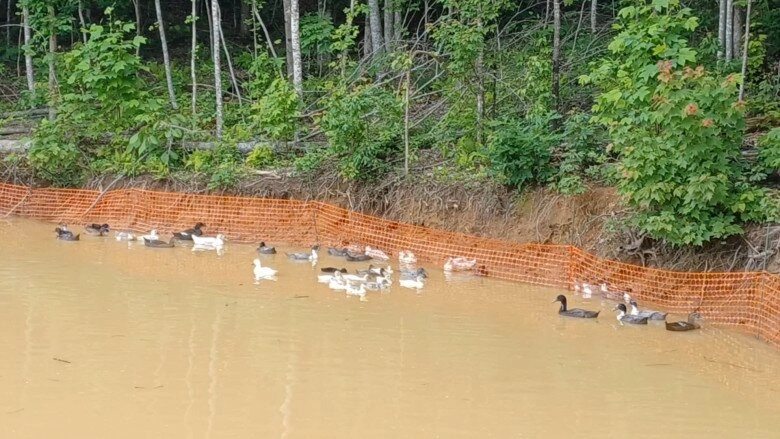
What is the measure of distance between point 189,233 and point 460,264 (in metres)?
5.00

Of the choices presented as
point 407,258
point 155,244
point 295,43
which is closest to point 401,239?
point 407,258

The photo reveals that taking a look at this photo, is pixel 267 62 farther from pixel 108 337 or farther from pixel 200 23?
pixel 108 337

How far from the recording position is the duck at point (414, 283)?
12562mm

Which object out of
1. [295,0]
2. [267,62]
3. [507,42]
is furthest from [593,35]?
[267,62]

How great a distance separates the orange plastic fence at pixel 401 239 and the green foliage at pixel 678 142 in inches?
29.5

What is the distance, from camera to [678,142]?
11.2 m

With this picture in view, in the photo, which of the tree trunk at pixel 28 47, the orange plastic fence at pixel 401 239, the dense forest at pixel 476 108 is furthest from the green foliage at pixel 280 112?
the tree trunk at pixel 28 47

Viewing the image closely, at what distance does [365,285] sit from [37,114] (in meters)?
12.8

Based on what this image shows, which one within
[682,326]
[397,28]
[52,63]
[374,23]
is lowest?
[682,326]

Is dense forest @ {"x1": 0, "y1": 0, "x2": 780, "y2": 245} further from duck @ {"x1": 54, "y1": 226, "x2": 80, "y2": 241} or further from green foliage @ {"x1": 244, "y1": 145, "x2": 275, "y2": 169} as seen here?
duck @ {"x1": 54, "y1": 226, "x2": 80, "y2": 241}

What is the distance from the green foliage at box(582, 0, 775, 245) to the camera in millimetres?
11047

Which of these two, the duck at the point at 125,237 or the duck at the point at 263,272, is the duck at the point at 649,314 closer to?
the duck at the point at 263,272

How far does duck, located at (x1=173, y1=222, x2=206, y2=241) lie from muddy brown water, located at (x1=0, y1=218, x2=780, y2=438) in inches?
104

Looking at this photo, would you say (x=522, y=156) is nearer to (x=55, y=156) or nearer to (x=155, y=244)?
(x=155, y=244)
